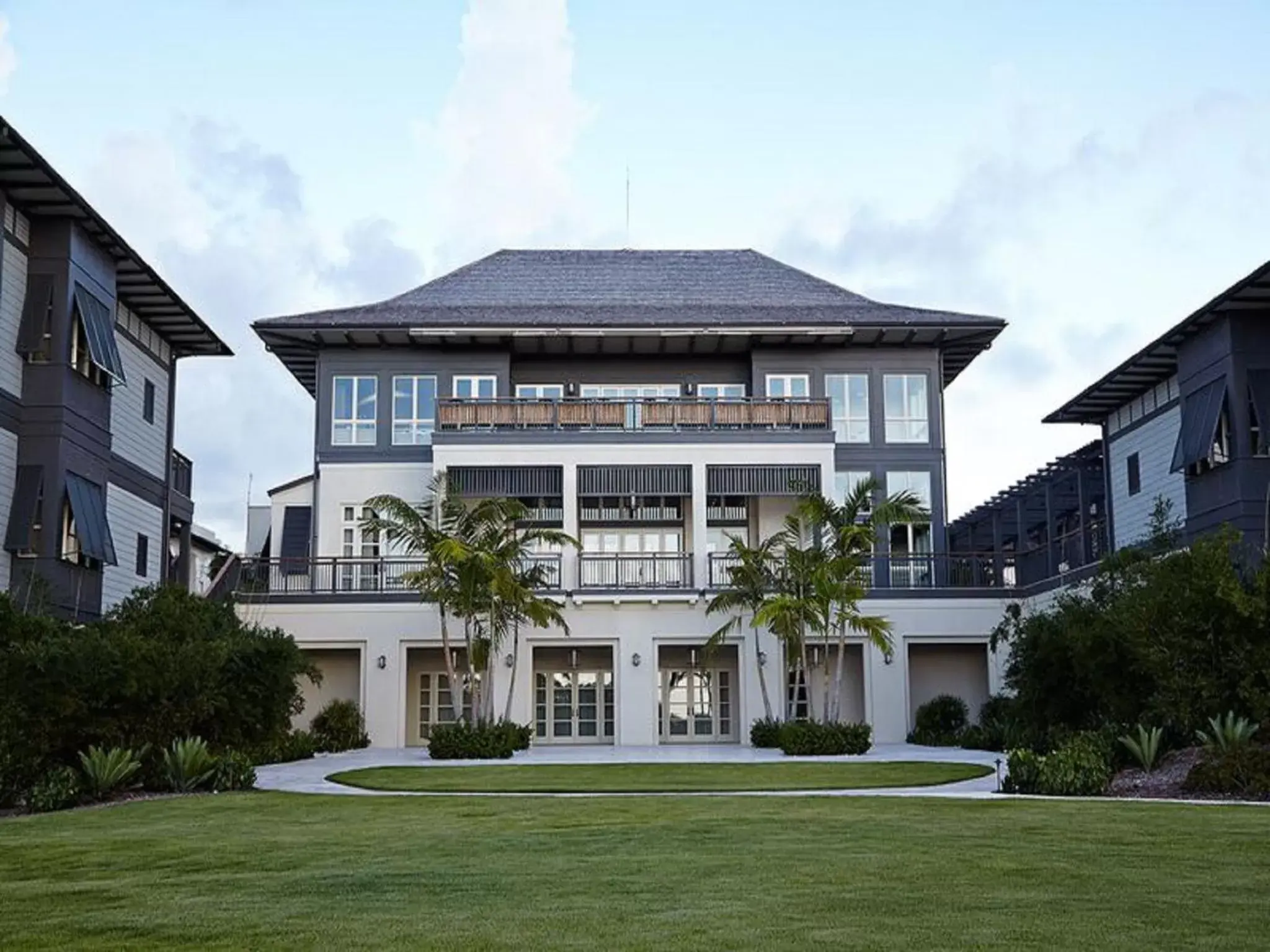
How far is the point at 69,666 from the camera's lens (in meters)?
16.9

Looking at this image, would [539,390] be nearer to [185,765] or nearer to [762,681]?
[762,681]

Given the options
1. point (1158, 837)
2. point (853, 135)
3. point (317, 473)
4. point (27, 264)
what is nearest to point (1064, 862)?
point (1158, 837)

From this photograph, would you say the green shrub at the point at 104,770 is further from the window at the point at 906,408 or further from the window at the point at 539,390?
the window at the point at 906,408

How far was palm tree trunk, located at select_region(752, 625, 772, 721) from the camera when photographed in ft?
98.6

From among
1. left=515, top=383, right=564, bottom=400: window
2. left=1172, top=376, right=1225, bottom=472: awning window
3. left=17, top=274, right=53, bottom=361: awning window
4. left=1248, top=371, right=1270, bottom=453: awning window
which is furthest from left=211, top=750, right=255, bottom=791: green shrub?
left=515, top=383, right=564, bottom=400: window

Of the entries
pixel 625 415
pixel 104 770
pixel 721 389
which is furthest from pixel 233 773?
pixel 721 389

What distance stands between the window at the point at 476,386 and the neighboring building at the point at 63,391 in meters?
8.96

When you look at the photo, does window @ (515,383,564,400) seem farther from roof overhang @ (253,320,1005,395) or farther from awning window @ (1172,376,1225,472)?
awning window @ (1172,376,1225,472)

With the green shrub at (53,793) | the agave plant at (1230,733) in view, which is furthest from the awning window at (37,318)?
the agave plant at (1230,733)

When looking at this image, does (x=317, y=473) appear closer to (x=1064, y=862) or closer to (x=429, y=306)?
(x=429, y=306)

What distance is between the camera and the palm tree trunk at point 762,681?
30.1 metres

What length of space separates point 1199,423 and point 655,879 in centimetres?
2015

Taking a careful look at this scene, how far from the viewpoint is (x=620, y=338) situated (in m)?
34.8

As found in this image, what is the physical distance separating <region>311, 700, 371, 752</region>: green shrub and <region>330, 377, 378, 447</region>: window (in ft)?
22.3
